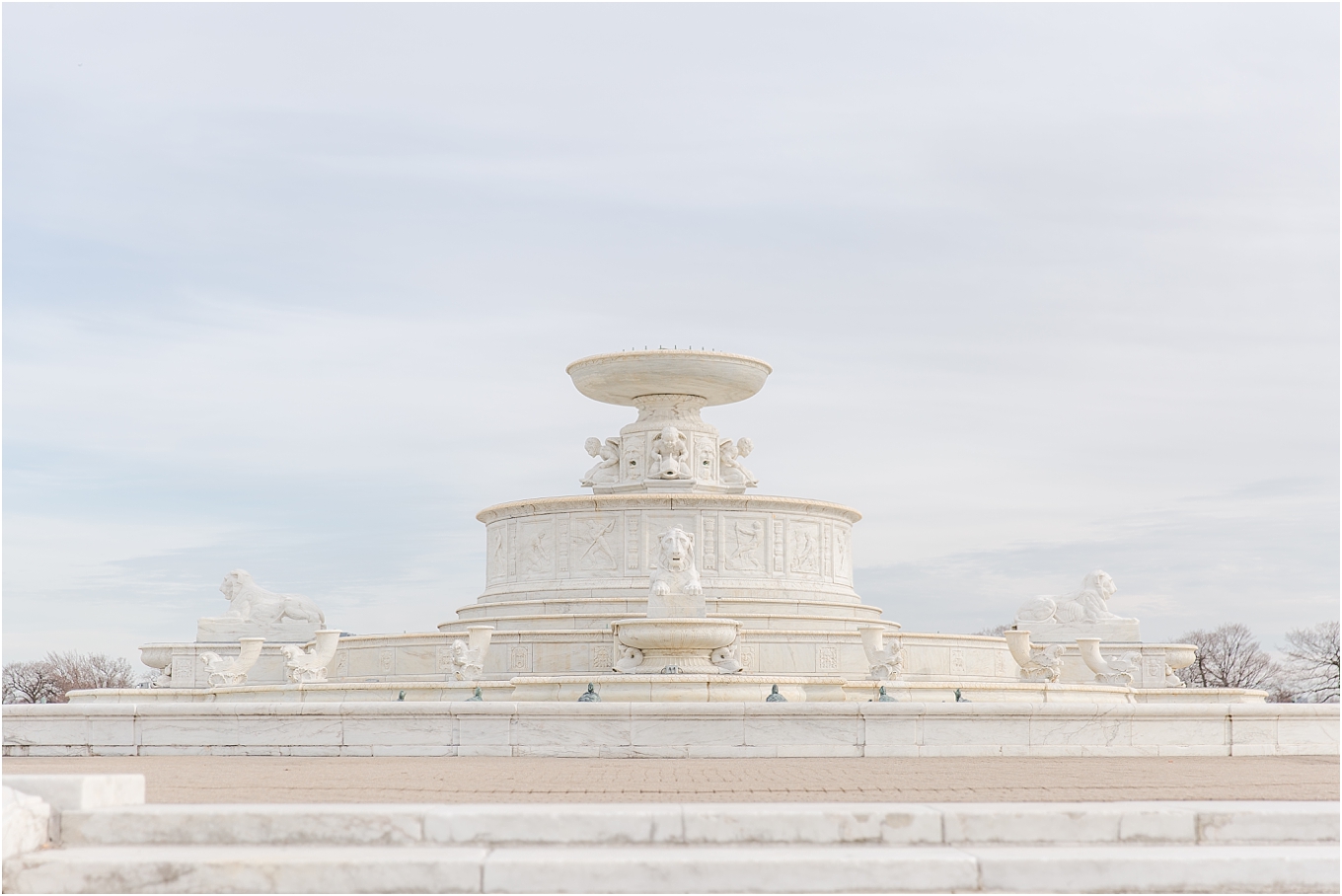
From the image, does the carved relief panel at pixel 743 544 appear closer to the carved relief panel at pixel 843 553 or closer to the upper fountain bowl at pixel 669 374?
the carved relief panel at pixel 843 553

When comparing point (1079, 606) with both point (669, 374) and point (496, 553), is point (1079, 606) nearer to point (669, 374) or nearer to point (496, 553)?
point (669, 374)

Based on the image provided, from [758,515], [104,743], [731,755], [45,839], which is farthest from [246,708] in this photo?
[758,515]

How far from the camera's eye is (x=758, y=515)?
93.0 ft

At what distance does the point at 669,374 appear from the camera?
98.5ft

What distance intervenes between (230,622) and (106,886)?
25485mm

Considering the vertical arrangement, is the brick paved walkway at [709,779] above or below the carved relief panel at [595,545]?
below

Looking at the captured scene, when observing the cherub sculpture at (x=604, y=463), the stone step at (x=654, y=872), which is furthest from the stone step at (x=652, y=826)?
the cherub sculpture at (x=604, y=463)

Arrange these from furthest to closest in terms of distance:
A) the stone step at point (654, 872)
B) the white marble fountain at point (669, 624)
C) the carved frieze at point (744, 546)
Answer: the carved frieze at point (744, 546), the white marble fountain at point (669, 624), the stone step at point (654, 872)

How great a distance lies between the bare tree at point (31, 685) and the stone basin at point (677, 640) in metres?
43.9

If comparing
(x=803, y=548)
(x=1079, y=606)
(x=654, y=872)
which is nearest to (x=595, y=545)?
(x=803, y=548)

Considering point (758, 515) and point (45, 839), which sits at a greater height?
point (758, 515)

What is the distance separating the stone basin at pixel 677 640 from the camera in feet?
71.4

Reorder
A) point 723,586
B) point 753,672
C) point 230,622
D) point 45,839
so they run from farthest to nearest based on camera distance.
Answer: point 230,622, point 723,586, point 753,672, point 45,839

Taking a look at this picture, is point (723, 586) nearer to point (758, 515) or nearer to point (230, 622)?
point (758, 515)
